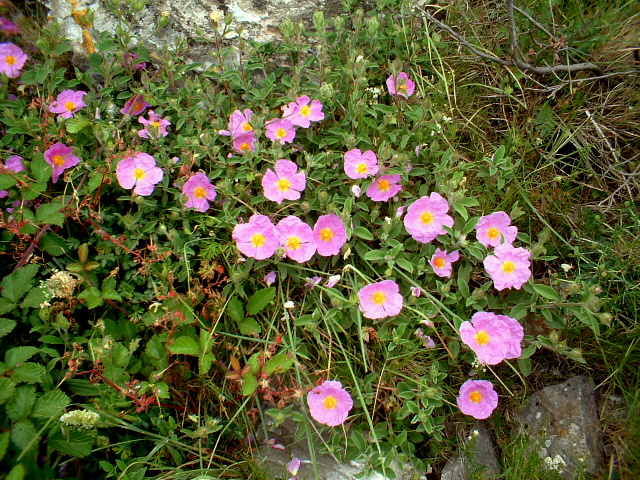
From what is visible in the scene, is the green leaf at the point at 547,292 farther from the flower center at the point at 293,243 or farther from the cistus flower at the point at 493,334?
the flower center at the point at 293,243

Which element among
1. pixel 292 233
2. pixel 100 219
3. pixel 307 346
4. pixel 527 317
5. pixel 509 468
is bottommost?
pixel 509 468

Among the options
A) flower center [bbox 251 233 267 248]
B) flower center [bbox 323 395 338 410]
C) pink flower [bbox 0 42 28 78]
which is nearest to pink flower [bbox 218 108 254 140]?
flower center [bbox 251 233 267 248]

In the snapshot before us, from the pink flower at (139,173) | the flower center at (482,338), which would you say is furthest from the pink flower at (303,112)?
the flower center at (482,338)

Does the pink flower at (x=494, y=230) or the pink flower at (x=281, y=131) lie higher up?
the pink flower at (x=281, y=131)

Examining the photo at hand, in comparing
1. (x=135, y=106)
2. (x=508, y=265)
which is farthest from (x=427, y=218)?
(x=135, y=106)

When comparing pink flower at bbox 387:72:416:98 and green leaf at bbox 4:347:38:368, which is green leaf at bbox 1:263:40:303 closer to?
green leaf at bbox 4:347:38:368

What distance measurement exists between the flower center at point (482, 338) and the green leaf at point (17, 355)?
1.63 m

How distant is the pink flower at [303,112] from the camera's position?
7.44 ft

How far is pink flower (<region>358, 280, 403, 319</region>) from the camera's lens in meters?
1.94

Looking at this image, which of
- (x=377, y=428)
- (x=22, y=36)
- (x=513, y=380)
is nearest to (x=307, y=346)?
(x=377, y=428)

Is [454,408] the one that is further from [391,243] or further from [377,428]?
[391,243]

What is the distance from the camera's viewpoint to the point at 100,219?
79.4 inches

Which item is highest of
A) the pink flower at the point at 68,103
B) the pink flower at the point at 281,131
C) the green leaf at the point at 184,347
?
the pink flower at the point at 68,103

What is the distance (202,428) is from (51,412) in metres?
0.50
